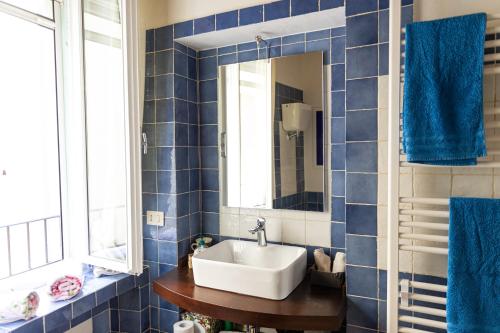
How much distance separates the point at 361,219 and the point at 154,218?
1253mm

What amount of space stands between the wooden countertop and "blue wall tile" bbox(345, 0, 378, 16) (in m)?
1.32

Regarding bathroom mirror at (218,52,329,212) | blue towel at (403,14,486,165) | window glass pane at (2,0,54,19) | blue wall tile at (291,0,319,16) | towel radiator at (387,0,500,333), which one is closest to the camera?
blue towel at (403,14,486,165)

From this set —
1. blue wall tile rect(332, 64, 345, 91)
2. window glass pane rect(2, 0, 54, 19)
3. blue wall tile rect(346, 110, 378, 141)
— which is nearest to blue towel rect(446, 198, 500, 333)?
blue wall tile rect(346, 110, 378, 141)

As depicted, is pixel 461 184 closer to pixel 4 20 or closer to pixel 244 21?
pixel 244 21

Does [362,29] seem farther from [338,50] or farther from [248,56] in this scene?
[248,56]

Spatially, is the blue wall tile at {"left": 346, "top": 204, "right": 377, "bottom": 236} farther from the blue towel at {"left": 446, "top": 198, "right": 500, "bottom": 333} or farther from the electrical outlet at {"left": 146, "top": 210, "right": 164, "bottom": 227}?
the electrical outlet at {"left": 146, "top": 210, "right": 164, "bottom": 227}

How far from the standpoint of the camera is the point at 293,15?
5.84 feet

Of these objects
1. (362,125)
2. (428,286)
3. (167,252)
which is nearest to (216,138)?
(167,252)

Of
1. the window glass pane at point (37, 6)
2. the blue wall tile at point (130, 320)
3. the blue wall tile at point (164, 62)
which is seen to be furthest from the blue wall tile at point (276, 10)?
the blue wall tile at point (130, 320)

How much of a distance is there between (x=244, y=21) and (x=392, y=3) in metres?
0.81

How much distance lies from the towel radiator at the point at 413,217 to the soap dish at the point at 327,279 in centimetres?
33

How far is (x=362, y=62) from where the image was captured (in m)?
1.57

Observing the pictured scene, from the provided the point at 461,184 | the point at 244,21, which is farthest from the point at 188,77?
the point at 461,184

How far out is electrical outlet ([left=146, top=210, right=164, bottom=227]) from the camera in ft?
7.09
